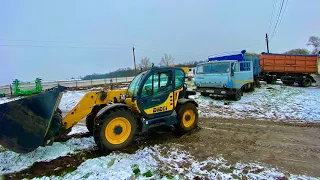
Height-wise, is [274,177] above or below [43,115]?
below

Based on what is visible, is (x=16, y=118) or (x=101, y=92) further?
(x=101, y=92)

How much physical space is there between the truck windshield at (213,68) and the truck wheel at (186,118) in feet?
18.1

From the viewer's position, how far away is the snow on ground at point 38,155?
403cm

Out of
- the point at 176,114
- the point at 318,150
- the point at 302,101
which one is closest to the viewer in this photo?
the point at 318,150

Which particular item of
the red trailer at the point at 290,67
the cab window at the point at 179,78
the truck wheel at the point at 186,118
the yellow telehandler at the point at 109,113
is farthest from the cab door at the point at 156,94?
the red trailer at the point at 290,67

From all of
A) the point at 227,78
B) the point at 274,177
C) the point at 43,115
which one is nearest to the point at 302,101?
the point at 227,78

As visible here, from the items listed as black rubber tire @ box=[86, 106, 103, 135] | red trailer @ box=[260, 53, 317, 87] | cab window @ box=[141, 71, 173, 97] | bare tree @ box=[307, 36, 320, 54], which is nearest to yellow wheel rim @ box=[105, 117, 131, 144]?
cab window @ box=[141, 71, 173, 97]

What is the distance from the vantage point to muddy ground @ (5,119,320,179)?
3.94 meters

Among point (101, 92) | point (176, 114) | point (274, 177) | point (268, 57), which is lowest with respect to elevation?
point (274, 177)

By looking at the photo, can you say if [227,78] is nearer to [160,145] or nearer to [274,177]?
[160,145]

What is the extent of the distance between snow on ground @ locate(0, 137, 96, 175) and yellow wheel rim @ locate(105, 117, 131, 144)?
68 centimetres

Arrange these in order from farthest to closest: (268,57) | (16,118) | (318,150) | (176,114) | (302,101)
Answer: (268,57)
(302,101)
(176,114)
(318,150)
(16,118)

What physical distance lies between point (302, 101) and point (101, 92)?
10638mm

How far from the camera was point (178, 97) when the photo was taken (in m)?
6.05
